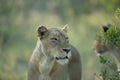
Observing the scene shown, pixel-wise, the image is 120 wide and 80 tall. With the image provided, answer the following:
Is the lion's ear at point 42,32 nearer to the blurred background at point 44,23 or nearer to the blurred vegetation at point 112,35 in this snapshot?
the blurred vegetation at point 112,35

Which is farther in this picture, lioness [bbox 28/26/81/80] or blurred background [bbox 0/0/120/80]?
blurred background [bbox 0/0/120/80]

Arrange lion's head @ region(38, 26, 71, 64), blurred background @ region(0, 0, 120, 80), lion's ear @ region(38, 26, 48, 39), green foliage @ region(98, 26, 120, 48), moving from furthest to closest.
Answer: blurred background @ region(0, 0, 120, 80), lion's ear @ region(38, 26, 48, 39), lion's head @ region(38, 26, 71, 64), green foliage @ region(98, 26, 120, 48)

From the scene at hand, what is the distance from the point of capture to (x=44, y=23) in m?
22.8

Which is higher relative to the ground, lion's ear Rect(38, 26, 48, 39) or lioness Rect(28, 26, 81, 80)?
lion's ear Rect(38, 26, 48, 39)

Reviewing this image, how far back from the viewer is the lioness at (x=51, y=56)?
39.7ft

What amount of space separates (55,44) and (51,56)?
26 cm

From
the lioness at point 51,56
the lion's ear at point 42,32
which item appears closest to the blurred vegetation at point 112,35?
the lioness at point 51,56

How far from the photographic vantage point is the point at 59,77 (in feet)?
41.7

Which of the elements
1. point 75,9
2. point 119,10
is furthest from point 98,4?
point 119,10

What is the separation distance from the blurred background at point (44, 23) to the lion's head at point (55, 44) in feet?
18.0

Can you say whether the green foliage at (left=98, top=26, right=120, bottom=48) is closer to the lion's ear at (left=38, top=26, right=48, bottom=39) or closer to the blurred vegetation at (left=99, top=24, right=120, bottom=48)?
the blurred vegetation at (left=99, top=24, right=120, bottom=48)


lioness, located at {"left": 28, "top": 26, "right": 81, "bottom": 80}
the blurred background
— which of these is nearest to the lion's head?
lioness, located at {"left": 28, "top": 26, "right": 81, "bottom": 80}

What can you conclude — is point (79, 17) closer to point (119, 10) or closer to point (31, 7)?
point (31, 7)

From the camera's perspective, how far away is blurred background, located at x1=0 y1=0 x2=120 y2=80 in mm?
19906
